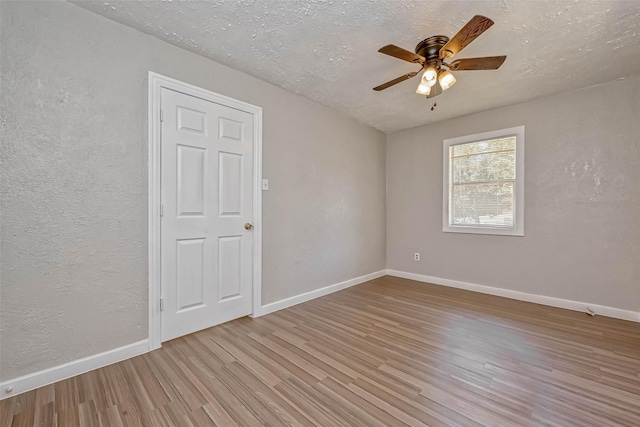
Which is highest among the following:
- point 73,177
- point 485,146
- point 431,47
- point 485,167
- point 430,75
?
point 431,47

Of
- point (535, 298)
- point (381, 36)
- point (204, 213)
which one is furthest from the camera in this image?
point (535, 298)

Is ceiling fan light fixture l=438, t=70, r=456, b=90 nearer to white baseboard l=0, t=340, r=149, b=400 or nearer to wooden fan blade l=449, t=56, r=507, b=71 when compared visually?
wooden fan blade l=449, t=56, r=507, b=71

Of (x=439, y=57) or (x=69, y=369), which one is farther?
(x=439, y=57)

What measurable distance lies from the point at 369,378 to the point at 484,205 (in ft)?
10.0

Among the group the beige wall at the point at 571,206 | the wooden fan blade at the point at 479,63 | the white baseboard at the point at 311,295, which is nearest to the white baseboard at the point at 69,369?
the white baseboard at the point at 311,295

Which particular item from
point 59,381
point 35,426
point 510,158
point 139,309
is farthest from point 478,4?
point 59,381

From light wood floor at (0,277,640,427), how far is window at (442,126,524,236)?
4.44 feet

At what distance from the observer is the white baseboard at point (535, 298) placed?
2.84 m

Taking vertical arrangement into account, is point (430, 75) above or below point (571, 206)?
above

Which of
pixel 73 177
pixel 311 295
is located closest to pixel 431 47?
pixel 73 177

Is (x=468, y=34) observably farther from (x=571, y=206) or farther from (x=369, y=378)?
(x=571, y=206)

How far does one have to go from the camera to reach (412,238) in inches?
176

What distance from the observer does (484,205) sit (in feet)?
12.3

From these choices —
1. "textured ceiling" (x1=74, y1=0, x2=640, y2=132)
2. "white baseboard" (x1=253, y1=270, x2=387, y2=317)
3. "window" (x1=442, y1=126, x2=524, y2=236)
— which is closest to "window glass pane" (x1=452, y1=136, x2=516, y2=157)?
"window" (x1=442, y1=126, x2=524, y2=236)
